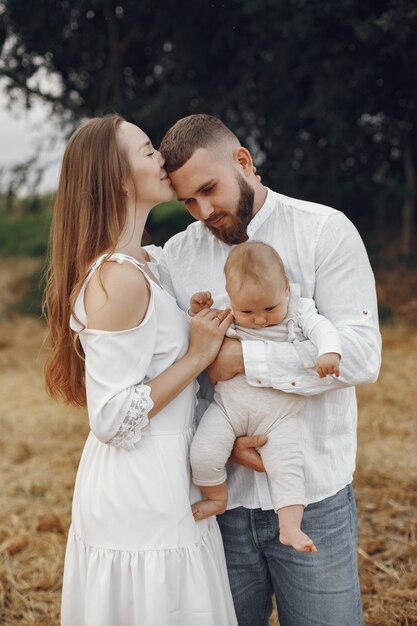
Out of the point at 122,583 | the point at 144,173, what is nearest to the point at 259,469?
the point at 122,583

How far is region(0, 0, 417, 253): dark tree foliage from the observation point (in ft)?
25.4

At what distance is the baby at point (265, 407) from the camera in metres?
2.16

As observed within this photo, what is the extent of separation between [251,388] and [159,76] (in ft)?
25.2

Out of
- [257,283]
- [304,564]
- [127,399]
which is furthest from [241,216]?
[304,564]

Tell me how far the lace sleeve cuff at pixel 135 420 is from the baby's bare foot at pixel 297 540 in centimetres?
51

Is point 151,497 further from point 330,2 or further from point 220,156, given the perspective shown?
point 330,2

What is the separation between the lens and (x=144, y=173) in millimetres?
2244

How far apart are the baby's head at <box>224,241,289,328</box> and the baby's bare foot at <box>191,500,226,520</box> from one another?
54cm

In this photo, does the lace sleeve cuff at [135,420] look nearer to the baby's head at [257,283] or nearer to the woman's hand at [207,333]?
the woman's hand at [207,333]

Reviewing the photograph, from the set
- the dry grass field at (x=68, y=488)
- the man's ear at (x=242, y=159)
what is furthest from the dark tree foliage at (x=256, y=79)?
the man's ear at (x=242, y=159)

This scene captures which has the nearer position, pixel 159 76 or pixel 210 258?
pixel 210 258

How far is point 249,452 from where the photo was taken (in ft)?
7.43

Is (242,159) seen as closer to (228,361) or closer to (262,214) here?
(262,214)

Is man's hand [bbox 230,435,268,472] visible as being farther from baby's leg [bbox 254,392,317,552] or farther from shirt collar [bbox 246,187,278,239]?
shirt collar [bbox 246,187,278,239]
